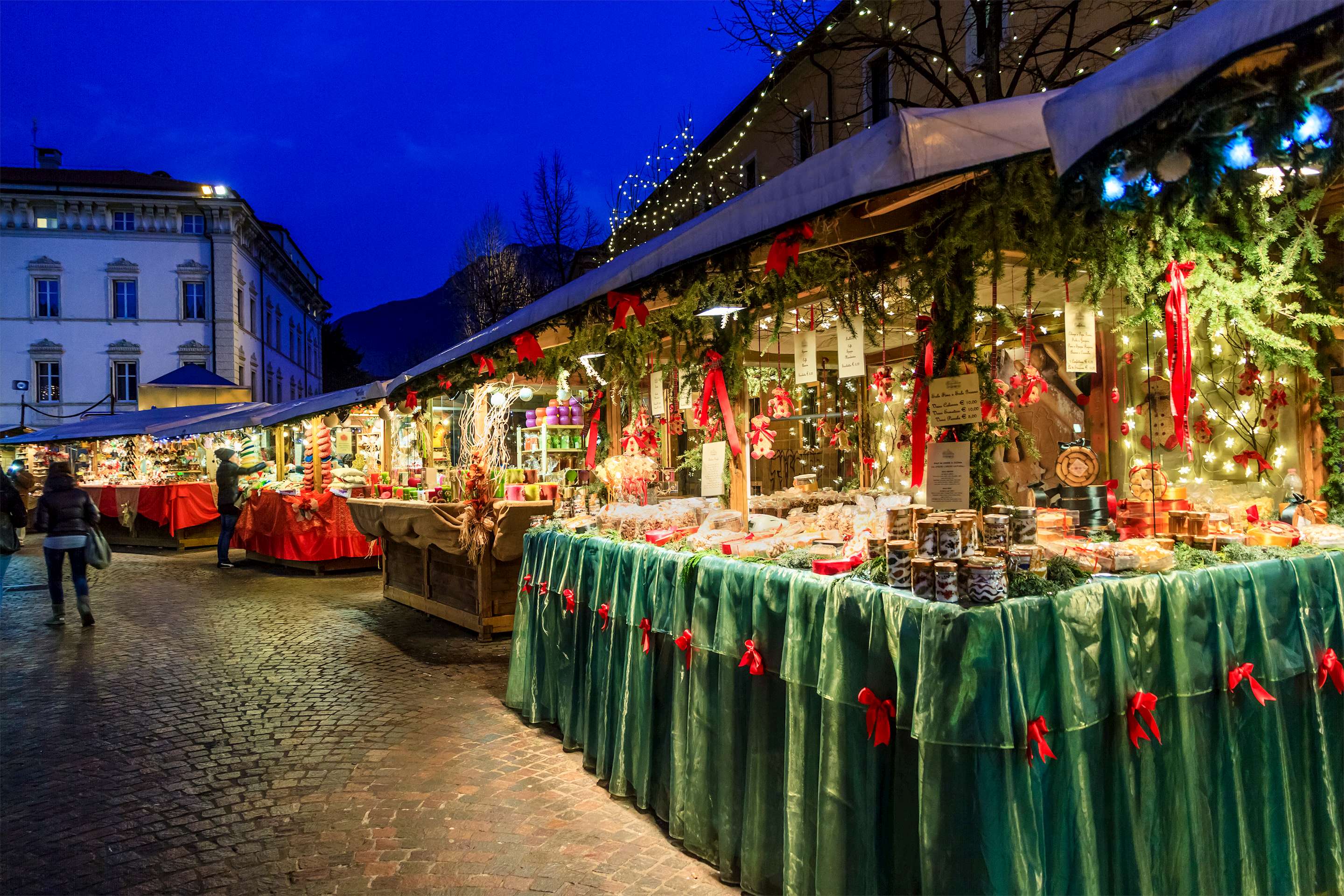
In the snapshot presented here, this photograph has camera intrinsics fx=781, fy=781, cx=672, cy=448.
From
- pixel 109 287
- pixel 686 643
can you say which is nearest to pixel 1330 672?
pixel 686 643

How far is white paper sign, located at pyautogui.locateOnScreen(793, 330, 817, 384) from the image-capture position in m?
4.18

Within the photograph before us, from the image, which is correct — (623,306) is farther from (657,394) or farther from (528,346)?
(528,346)

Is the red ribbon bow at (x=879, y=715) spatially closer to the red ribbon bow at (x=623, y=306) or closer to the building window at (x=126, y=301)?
the red ribbon bow at (x=623, y=306)

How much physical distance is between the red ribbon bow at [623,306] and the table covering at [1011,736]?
1298mm

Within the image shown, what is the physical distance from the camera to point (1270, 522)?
11.4ft

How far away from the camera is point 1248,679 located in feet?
8.66

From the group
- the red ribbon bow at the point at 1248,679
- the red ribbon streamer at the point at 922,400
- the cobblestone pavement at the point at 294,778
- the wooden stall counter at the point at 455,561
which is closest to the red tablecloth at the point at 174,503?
the cobblestone pavement at the point at 294,778

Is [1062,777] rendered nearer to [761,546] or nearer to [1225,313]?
[761,546]

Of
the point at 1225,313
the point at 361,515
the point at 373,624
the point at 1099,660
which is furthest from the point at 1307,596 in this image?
the point at 361,515

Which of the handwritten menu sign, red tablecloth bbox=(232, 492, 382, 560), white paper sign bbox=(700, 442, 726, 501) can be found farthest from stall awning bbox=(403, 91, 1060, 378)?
red tablecloth bbox=(232, 492, 382, 560)

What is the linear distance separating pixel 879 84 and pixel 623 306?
12287mm

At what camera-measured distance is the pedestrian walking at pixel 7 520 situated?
6.04 metres

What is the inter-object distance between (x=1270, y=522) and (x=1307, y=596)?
76 cm

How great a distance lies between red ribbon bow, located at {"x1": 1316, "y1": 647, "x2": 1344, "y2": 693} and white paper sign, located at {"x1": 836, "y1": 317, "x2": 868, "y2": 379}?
209cm
